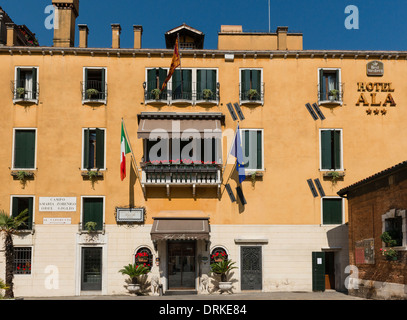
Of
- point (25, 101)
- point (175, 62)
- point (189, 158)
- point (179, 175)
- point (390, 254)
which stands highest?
point (175, 62)

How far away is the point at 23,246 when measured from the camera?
26.5m

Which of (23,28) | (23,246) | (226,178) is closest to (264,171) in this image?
(226,178)

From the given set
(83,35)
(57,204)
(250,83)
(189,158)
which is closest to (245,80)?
(250,83)

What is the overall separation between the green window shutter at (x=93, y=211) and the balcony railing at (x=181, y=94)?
633 centimetres

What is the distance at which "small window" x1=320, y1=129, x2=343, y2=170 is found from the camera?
90.6ft

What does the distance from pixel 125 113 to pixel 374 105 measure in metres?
14.4

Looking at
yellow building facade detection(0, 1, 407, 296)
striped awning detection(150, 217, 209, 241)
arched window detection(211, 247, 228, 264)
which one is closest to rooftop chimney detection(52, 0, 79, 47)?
yellow building facade detection(0, 1, 407, 296)

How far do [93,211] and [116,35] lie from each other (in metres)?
10.4

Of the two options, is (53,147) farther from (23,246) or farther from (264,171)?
(264,171)

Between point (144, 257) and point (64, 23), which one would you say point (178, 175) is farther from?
point (64, 23)

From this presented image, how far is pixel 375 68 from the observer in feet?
92.8

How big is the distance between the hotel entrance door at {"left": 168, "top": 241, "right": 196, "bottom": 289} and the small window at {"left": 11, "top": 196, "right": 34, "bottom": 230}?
7818 millimetres

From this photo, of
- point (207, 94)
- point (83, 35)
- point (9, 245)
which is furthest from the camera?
point (83, 35)
